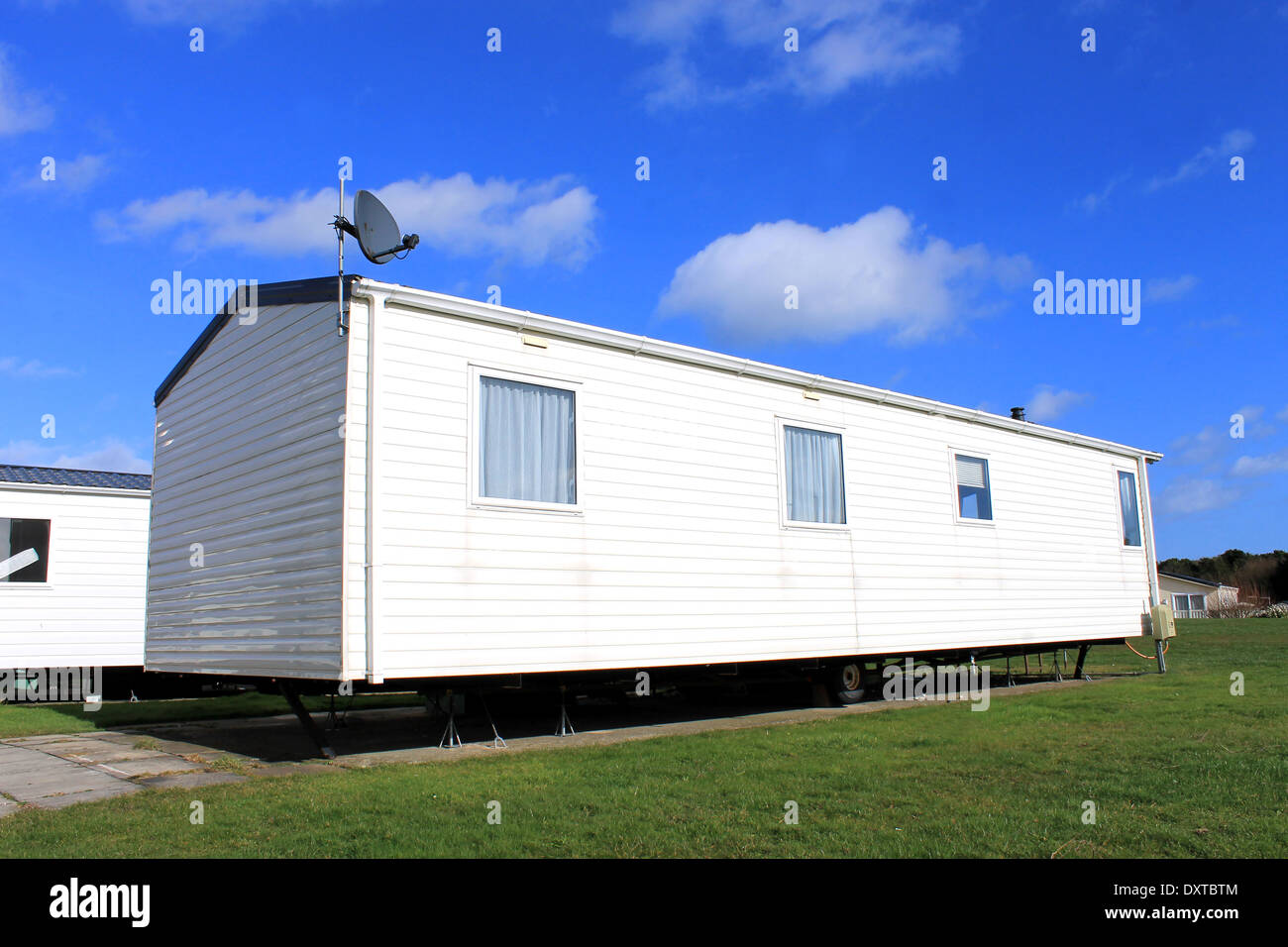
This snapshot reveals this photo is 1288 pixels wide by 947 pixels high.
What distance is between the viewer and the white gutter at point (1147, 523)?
15.3m

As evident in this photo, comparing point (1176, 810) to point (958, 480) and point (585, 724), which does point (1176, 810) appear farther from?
point (958, 480)

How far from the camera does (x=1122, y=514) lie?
1491 centimetres

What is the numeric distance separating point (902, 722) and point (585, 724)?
3022 mm

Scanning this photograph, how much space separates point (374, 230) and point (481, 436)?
73.9 inches

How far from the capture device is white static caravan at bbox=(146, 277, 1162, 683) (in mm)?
7285

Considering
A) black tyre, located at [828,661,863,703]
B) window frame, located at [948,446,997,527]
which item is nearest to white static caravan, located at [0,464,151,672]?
black tyre, located at [828,661,863,703]

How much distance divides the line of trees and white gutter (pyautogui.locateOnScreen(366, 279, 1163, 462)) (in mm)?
49276

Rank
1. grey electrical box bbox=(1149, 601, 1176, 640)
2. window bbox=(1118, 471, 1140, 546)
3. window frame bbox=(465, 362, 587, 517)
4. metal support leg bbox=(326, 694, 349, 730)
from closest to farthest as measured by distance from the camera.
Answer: window frame bbox=(465, 362, 587, 517) → metal support leg bbox=(326, 694, 349, 730) → grey electrical box bbox=(1149, 601, 1176, 640) → window bbox=(1118, 471, 1140, 546)

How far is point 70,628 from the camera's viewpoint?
1356 centimetres

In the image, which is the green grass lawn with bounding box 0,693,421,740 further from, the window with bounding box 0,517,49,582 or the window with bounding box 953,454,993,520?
the window with bounding box 953,454,993,520

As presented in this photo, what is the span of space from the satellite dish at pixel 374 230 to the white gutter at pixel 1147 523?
12445 millimetres

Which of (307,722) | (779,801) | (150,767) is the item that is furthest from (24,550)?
(779,801)
